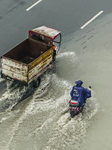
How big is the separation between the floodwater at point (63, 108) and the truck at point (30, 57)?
2.53 ft

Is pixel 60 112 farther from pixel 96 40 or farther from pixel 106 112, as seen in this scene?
pixel 96 40

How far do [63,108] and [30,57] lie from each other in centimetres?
403

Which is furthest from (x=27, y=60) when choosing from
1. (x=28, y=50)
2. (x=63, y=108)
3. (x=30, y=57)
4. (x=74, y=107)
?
(x=74, y=107)

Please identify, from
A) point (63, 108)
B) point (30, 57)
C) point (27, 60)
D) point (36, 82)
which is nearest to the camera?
point (63, 108)

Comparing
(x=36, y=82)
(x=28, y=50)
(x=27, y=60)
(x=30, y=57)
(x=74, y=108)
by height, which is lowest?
(x=74, y=108)

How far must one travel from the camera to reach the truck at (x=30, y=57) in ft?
49.2

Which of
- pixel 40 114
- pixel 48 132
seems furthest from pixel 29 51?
pixel 48 132

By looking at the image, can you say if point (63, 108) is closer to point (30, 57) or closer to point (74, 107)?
point (74, 107)

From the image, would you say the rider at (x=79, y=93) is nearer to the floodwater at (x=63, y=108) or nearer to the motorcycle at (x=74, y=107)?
the motorcycle at (x=74, y=107)

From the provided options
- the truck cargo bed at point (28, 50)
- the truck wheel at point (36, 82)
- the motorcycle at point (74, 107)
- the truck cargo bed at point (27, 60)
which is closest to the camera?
the motorcycle at point (74, 107)

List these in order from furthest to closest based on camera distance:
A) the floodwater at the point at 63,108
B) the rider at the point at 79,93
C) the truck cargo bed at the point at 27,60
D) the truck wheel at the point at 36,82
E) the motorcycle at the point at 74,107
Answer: the truck wheel at the point at 36,82, the truck cargo bed at the point at 27,60, the rider at the point at 79,93, the motorcycle at the point at 74,107, the floodwater at the point at 63,108

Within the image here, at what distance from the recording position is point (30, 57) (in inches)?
690

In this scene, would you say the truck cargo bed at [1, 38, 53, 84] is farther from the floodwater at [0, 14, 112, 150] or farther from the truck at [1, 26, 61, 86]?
the floodwater at [0, 14, 112, 150]

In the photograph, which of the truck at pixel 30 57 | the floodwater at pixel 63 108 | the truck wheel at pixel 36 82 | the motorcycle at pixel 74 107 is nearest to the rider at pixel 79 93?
the motorcycle at pixel 74 107
